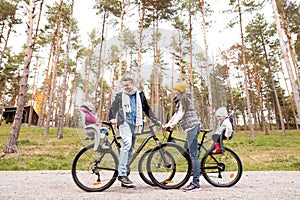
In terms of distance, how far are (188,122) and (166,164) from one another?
845 mm

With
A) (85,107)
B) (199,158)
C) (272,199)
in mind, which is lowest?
(272,199)

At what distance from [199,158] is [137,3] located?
11.0 metres

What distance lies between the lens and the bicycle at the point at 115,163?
3.96 metres

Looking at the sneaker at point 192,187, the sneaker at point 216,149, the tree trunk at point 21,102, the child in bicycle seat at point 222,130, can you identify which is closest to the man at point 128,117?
the sneaker at point 192,187

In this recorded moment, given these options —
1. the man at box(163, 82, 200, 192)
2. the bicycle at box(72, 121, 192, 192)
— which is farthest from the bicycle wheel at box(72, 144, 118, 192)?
the man at box(163, 82, 200, 192)

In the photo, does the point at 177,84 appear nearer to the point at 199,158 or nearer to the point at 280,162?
the point at 199,158

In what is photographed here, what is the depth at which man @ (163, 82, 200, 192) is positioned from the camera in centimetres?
383

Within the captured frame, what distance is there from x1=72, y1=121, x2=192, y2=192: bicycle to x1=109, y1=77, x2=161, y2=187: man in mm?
177

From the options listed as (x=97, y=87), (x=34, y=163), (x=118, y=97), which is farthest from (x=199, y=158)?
(x=34, y=163)

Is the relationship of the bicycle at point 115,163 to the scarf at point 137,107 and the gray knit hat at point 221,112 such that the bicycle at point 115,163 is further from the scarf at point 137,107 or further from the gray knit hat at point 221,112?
the gray knit hat at point 221,112

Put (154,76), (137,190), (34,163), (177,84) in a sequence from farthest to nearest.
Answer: (34,163)
(137,190)
(177,84)
(154,76)

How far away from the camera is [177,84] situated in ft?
11.8

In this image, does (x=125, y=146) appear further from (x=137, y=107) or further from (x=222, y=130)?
(x=222, y=130)

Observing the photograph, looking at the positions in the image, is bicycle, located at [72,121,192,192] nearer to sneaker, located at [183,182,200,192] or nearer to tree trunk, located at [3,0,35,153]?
sneaker, located at [183,182,200,192]
